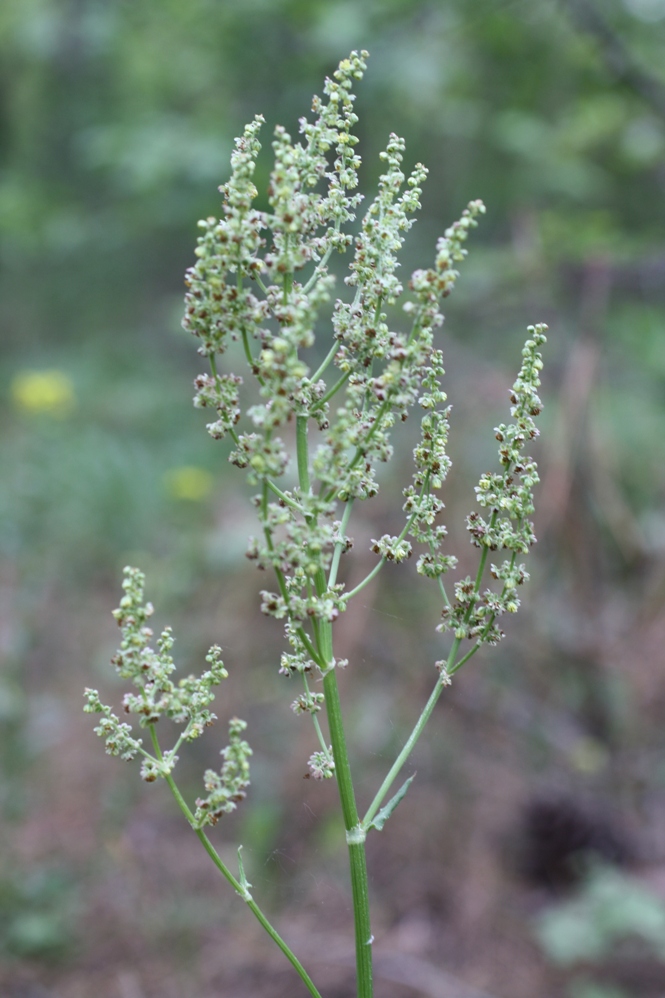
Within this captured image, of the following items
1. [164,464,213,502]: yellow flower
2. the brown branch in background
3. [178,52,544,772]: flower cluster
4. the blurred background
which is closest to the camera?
[178,52,544,772]: flower cluster

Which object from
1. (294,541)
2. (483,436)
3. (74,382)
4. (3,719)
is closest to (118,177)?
(74,382)

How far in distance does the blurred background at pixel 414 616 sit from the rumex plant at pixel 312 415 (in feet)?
3.73

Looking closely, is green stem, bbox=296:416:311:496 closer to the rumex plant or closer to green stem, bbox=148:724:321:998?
the rumex plant

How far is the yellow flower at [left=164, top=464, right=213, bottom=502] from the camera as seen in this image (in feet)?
18.0

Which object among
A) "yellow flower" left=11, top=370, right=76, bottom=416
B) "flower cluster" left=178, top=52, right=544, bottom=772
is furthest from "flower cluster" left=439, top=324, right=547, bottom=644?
"yellow flower" left=11, top=370, right=76, bottom=416

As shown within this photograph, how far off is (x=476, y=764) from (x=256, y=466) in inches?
143

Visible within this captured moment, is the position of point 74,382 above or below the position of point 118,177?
below

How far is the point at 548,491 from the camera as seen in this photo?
387cm

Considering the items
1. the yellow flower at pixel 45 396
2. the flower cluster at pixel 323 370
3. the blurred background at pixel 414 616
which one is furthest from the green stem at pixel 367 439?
the yellow flower at pixel 45 396

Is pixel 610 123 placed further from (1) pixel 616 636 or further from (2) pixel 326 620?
(2) pixel 326 620

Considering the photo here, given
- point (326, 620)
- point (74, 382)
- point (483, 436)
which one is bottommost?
point (326, 620)

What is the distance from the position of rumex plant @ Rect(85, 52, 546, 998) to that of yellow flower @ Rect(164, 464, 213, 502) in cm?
421

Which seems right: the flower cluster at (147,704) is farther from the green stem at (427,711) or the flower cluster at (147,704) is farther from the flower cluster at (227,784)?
the green stem at (427,711)

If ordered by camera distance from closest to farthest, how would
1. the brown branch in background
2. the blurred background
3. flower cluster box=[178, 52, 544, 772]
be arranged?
flower cluster box=[178, 52, 544, 772] < the blurred background < the brown branch in background
